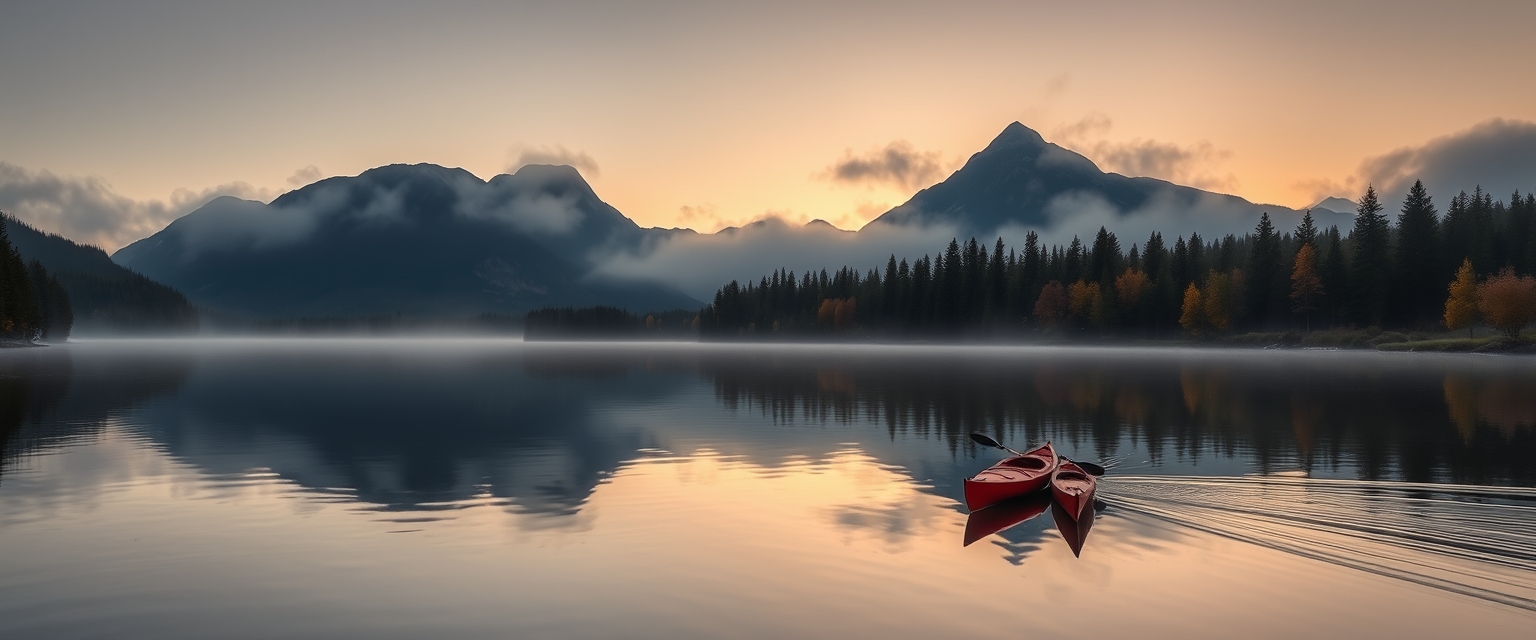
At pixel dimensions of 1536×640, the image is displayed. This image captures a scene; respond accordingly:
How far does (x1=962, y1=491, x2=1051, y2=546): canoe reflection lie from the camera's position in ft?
75.1

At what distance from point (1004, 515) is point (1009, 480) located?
1096 mm

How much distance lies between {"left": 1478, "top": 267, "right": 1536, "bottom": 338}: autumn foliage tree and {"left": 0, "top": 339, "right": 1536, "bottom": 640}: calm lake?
9467cm

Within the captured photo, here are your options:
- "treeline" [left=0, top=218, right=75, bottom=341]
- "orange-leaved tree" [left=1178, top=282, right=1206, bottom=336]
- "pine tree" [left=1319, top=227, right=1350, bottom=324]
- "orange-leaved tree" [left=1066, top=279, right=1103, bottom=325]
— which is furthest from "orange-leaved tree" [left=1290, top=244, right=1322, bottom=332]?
"treeline" [left=0, top=218, right=75, bottom=341]

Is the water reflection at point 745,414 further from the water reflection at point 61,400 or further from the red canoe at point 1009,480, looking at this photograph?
the red canoe at point 1009,480

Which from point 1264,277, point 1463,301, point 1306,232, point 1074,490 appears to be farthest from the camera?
point 1306,232

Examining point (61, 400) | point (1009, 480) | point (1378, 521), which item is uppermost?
point (61, 400)

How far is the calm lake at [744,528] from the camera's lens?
52.4ft

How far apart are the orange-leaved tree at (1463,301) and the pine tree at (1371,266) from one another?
1382cm

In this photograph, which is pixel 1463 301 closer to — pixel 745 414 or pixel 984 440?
pixel 745 414

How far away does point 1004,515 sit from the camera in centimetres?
2472

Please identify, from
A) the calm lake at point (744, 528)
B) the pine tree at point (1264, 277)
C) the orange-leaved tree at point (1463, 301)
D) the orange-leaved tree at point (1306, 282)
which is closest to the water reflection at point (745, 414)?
the calm lake at point (744, 528)

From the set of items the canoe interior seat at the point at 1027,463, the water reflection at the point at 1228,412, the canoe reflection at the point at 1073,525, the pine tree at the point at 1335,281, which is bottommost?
the canoe reflection at the point at 1073,525

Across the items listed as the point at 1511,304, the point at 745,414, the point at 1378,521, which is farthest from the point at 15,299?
the point at 1511,304

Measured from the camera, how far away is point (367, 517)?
23969mm
